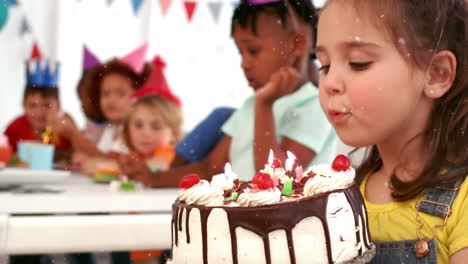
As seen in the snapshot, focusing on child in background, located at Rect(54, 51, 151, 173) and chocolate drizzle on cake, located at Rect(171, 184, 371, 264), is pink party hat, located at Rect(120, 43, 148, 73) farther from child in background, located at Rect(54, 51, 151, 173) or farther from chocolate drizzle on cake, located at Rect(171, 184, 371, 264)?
chocolate drizzle on cake, located at Rect(171, 184, 371, 264)

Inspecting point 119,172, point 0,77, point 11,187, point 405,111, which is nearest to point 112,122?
point 119,172

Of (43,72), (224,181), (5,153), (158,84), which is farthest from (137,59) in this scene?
(224,181)

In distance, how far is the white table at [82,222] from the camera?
0.77 meters

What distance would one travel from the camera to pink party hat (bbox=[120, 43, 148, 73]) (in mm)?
1024

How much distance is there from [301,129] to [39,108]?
1.94 ft

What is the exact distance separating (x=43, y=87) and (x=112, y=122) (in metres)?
0.19

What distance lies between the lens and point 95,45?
3.45 ft

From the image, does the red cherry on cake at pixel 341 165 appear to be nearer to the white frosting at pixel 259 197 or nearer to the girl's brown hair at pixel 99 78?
the white frosting at pixel 259 197

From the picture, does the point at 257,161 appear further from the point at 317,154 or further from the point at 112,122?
the point at 112,122

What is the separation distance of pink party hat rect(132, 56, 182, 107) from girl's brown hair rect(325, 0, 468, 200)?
46 centimetres

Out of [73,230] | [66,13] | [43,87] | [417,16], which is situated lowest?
[73,230]

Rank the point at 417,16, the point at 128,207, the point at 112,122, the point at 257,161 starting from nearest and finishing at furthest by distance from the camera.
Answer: the point at 417,16, the point at 257,161, the point at 128,207, the point at 112,122

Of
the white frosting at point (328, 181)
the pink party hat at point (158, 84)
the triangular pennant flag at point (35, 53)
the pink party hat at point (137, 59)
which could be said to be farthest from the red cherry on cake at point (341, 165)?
the triangular pennant flag at point (35, 53)

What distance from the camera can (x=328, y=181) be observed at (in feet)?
1.56
